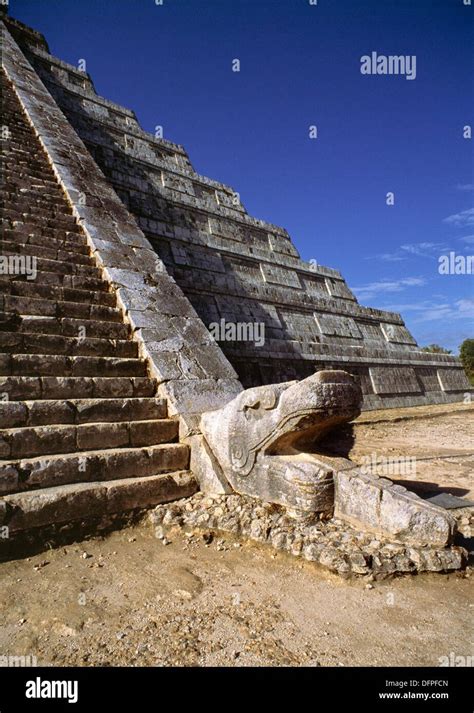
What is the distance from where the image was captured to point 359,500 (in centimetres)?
303

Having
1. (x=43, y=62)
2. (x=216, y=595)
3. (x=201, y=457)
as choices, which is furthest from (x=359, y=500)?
(x=43, y=62)

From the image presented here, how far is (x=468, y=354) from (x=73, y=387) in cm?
3737

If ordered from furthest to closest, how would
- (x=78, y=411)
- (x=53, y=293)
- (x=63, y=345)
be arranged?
(x=53, y=293), (x=63, y=345), (x=78, y=411)

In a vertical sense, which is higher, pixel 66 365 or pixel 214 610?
pixel 66 365

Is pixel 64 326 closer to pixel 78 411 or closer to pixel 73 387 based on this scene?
pixel 73 387

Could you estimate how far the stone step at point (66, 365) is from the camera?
405 centimetres

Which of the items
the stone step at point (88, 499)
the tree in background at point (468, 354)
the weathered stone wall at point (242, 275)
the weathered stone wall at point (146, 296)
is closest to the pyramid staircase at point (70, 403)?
the stone step at point (88, 499)

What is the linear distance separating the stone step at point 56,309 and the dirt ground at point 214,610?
2958 millimetres

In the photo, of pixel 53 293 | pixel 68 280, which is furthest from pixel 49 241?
pixel 53 293

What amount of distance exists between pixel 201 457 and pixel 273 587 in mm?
1609

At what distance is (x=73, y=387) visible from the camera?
4.15 metres

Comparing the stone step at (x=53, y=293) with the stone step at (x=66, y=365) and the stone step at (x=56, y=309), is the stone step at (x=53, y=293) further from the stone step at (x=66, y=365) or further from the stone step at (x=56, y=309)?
the stone step at (x=66, y=365)

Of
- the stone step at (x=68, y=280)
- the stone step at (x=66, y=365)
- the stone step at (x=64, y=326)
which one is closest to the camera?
the stone step at (x=66, y=365)
